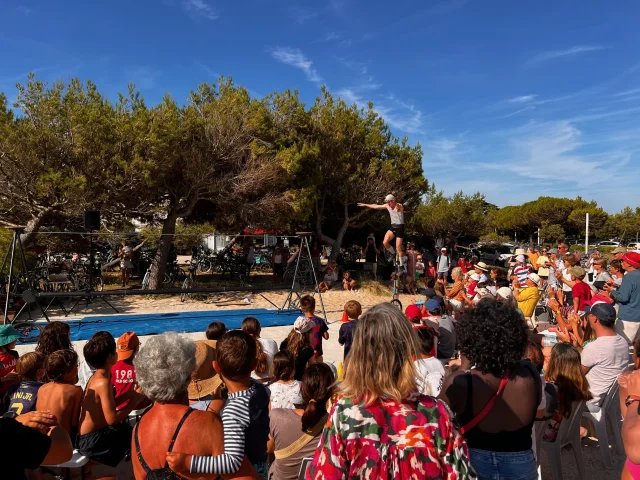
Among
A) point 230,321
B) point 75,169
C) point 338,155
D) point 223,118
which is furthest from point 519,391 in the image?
point 338,155

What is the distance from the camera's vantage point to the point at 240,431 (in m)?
1.86

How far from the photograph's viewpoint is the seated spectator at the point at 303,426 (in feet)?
8.17

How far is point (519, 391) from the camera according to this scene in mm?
1874

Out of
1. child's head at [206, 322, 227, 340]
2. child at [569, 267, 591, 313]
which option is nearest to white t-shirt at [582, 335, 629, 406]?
child at [569, 267, 591, 313]

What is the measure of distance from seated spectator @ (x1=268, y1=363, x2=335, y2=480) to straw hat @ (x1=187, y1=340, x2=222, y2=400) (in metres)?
1.13

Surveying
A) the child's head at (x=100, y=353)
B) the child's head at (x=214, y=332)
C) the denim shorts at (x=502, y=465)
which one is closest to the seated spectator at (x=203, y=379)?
the child's head at (x=214, y=332)

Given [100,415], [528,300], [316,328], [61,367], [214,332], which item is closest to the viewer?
[61,367]

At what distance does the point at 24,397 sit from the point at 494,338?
2541 mm

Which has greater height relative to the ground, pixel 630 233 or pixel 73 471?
pixel 630 233

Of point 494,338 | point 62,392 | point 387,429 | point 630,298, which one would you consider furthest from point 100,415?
point 630,298

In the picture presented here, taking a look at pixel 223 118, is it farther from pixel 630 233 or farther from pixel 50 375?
pixel 630 233

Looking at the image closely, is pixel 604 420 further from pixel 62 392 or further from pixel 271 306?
pixel 271 306

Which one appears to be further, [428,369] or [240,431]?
[428,369]

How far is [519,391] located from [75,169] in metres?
12.3
